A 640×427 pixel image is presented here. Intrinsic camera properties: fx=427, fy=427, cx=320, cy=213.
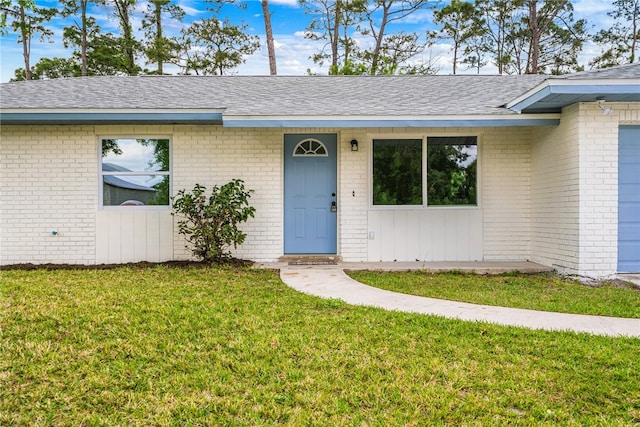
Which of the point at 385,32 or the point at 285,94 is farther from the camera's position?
the point at 385,32

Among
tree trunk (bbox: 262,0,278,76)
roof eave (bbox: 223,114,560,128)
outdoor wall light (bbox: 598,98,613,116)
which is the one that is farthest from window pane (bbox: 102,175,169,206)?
tree trunk (bbox: 262,0,278,76)

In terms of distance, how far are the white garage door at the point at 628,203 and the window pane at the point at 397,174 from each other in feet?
9.76

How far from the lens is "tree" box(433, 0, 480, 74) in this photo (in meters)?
19.7

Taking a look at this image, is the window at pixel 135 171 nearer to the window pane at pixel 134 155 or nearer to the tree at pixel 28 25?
the window pane at pixel 134 155

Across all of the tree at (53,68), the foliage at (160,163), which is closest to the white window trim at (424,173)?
the foliage at (160,163)

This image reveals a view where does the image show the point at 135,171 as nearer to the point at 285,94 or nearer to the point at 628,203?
the point at 285,94

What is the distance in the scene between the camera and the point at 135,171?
300 inches

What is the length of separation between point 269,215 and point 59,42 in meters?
18.3

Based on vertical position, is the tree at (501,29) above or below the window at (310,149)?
above

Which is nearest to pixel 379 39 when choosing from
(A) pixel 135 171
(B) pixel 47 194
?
(A) pixel 135 171

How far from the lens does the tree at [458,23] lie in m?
19.7

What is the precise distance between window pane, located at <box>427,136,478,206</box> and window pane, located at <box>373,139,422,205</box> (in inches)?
9.8

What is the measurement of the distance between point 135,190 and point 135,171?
0.34 m

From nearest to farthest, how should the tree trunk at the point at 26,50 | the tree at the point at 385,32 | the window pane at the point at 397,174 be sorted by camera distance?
the window pane at the point at 397,174 < the tree at the point at 385,32 < the tree trunk at the point at 26,50
